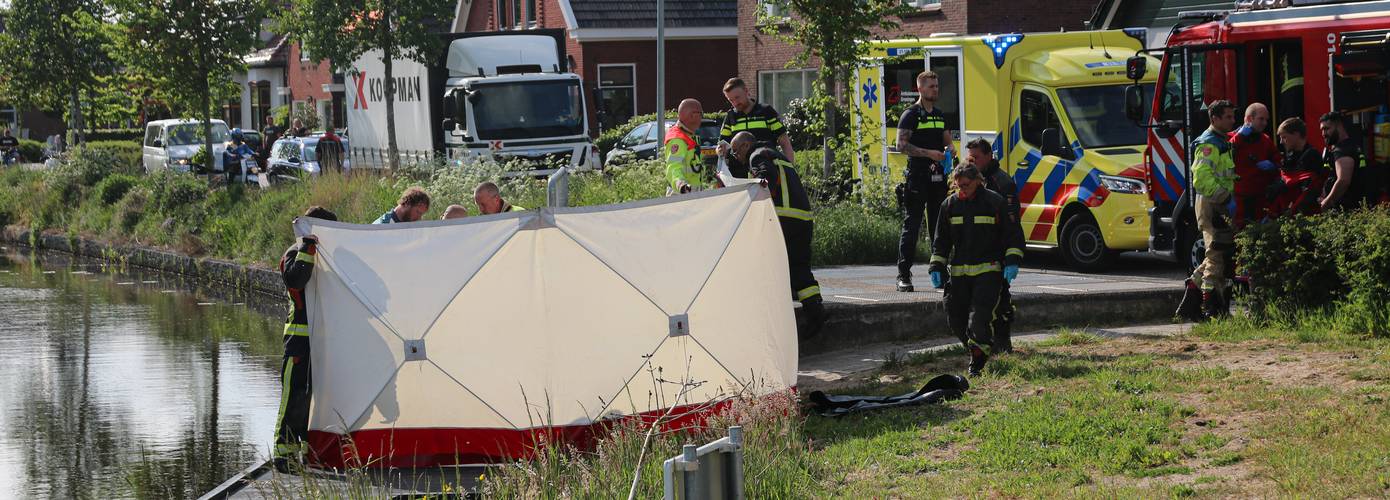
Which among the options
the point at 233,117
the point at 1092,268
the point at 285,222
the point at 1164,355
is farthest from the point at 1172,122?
the point at 233,117

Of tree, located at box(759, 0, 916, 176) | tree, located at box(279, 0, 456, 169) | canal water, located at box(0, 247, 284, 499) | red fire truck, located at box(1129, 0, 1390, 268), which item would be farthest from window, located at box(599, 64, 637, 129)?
red fire truck, located at box(1129, 0, 1390, 268)

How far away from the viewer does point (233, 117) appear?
71.8 metres

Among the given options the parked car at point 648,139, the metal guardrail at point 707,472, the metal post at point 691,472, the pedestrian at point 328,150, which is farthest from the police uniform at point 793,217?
the pedestrian at point 328,150

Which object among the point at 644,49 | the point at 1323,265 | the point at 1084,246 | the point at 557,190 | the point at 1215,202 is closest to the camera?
the point at 1323,265

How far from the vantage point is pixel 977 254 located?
9.69m

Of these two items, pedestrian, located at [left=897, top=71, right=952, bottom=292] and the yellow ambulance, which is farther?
the yellow ambulance

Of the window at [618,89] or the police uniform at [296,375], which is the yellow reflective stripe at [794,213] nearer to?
the police uniform at [296,375]

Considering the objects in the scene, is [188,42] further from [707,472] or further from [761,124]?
[707,472]

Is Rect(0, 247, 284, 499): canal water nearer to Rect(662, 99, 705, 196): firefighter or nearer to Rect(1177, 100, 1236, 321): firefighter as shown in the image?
Rect(662, 99, 705, 196): firefighter

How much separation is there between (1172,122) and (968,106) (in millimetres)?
2825

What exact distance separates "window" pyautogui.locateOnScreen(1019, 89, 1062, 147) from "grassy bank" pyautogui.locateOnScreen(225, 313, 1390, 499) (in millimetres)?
6002

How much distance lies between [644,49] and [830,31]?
21188 mm

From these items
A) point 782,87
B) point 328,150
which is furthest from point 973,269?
point 782,87

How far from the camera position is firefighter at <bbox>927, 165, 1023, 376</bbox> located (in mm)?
9609
